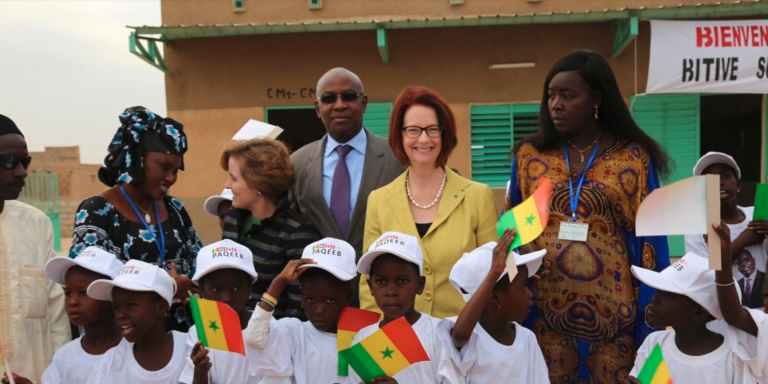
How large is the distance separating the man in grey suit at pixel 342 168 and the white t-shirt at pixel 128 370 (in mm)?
1049

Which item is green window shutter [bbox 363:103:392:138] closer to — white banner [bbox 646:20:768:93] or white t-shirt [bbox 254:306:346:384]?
white banner [bbox 646:20:768:93]

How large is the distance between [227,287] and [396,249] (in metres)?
0.85

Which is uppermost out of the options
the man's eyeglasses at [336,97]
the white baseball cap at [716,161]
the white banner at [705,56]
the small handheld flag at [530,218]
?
the white banner at [705,56]

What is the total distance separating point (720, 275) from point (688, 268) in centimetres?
18

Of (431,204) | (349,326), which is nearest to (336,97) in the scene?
(431,204)

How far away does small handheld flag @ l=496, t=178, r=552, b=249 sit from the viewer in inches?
93.8

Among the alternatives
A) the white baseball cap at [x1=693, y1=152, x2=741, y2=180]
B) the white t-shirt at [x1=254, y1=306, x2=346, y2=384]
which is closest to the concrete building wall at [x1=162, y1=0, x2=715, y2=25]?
the white baseball cap at [x1=693, y1=152, x2=741, y2=180]

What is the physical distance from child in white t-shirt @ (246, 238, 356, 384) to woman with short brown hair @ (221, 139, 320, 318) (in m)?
0.36

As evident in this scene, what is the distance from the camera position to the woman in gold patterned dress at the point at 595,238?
285 cm

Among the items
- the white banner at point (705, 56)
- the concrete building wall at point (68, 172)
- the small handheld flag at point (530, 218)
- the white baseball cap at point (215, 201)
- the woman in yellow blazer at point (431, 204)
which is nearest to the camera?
the small handheld flag at point (530, 218)

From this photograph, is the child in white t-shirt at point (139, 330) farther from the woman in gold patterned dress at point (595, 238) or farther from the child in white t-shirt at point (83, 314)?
the woman in gold patterned dress at point (595, 238)

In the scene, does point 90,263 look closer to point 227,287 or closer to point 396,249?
point 227,287

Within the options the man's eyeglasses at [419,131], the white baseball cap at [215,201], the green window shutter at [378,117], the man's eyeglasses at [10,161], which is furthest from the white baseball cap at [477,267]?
the green window shutter at [378,117]

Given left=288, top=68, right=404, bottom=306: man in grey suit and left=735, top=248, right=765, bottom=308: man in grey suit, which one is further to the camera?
left=735, top=248, right=765, bottom=308: man in grey suit
